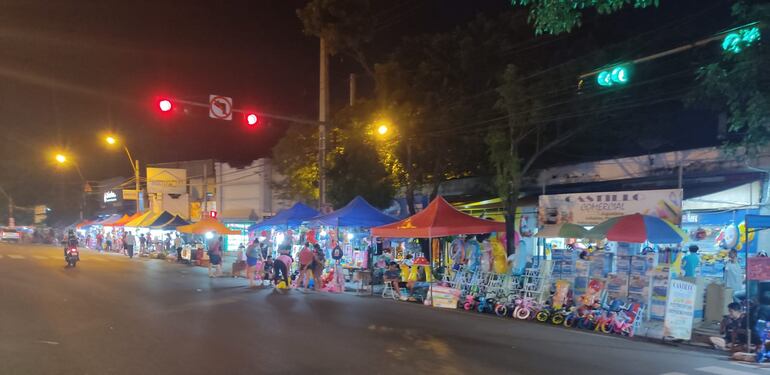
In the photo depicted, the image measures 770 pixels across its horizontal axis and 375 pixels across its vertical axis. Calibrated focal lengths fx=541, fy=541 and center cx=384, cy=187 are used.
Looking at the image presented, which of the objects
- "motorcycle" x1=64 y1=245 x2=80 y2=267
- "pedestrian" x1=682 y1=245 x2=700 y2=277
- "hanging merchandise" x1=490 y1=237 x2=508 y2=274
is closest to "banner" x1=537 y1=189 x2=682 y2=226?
"pedestrian" x1=682 y1=245 x2=700 y2=277

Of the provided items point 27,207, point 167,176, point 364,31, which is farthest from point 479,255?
point 27,207

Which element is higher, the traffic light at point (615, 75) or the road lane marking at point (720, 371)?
the traffic light at point (615, 75)

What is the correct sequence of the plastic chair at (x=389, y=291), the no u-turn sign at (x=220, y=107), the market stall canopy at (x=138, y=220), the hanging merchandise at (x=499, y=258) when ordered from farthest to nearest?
the market stall canopy at (x=138, y=220) < the plastic chair at (x=389, y=291) < the hanging merchandise at (x=499, y=258) < the no u-turn sign at (x=220, y=107)

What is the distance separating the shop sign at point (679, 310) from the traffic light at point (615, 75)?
4177 mm

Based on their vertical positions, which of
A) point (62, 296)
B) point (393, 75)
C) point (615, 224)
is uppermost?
point (393, 75)

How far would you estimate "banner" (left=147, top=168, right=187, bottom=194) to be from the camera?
139ft

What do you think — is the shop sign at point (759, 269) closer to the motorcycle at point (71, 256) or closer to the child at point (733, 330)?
the child at point (733, 330)

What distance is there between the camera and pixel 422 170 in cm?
1978

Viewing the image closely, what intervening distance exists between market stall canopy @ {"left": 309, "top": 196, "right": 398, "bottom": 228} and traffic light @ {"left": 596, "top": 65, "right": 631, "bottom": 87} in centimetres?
969

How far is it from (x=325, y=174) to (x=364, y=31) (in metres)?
5.77

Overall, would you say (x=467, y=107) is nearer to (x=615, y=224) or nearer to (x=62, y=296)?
(x=615, y=224)

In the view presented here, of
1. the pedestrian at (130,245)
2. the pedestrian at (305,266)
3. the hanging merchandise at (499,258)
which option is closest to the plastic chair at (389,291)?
the pedestrian at (305,266)

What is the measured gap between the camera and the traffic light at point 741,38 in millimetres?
9631

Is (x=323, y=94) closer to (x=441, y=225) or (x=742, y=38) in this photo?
(x=441, y=225)
